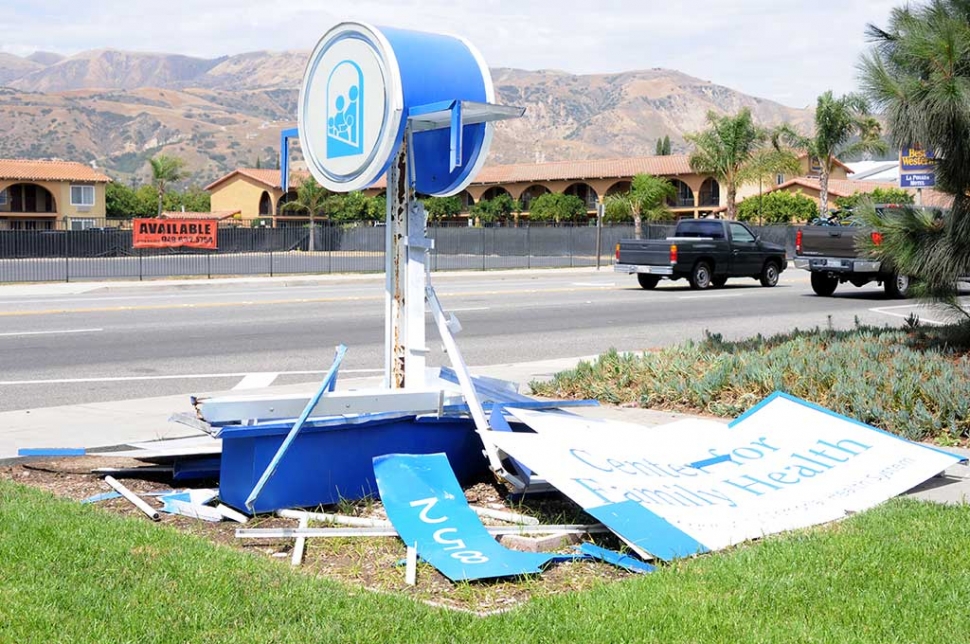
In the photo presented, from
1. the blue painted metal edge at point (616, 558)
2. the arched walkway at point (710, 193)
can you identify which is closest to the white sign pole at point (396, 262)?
the blue painted metal edge at point (616, 558)

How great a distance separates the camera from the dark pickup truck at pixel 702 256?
27297 mm

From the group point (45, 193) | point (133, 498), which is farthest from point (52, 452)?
point (45, 193)

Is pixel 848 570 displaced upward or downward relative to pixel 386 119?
downward

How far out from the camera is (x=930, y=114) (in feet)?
31.5

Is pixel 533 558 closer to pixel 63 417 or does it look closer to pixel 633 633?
pixel 633 633

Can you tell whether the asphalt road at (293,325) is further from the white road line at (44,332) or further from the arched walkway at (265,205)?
the arched walkway at (265,205)

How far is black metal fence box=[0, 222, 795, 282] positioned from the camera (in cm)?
3653

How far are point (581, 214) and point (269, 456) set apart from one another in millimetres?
73342

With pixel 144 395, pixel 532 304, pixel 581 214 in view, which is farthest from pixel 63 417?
pixel 581 214

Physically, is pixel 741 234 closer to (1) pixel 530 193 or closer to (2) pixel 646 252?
(2) pixel 646 252

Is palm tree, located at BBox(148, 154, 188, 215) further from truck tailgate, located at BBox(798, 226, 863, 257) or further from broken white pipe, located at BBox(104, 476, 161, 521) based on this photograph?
broken white pipe, located at BBox(104, 476, 161, 521)

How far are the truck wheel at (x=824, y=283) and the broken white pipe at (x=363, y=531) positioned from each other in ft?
70.8

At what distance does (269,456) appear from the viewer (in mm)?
6066

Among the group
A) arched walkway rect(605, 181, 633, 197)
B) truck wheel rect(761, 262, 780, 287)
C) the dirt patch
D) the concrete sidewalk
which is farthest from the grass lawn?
arched walkway rect(605, 181, 633, 197)
